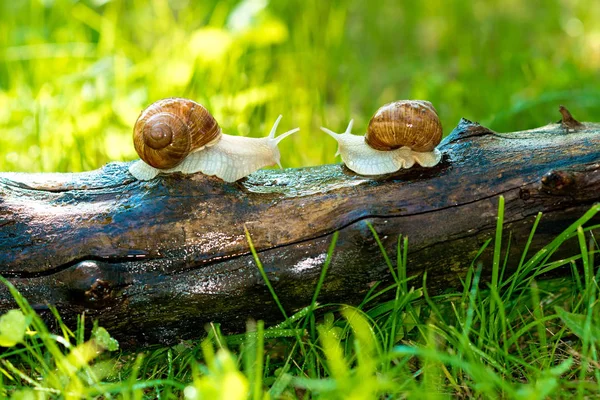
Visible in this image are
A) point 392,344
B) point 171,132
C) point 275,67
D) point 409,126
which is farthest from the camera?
point 275,67

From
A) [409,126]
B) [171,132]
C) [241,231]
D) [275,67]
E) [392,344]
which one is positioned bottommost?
[392,344]

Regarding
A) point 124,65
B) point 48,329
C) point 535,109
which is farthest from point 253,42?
point 48,329

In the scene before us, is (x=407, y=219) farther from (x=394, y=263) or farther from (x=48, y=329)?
(x=48, y=329)

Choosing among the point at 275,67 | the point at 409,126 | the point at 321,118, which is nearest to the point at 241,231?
the point at 409,126

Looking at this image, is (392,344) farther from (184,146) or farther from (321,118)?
(321,118)

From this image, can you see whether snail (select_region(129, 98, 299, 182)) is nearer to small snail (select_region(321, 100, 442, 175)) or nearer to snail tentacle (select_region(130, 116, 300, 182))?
snail tentacle (select_region(130, 116, 300, 182))
